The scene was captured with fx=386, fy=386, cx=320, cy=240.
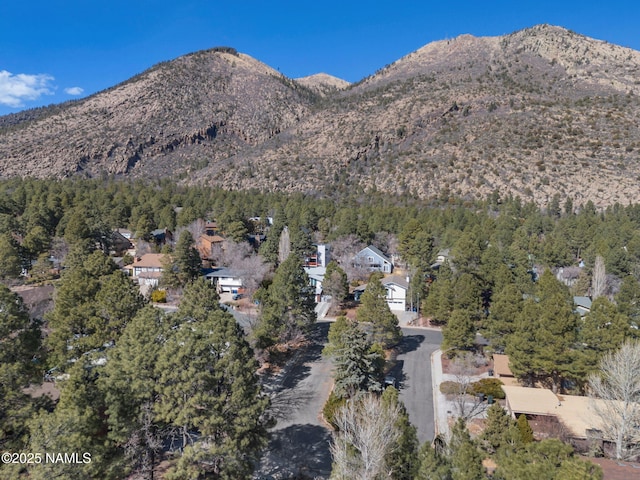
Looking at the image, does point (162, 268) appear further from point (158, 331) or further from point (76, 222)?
point (158, 331)

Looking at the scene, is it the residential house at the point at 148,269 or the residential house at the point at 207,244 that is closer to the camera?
the residential house at the point at 148,269

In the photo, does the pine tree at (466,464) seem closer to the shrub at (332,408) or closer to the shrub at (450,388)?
the shrub at (332,408)

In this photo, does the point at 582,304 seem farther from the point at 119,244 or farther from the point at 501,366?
the point at 119,244

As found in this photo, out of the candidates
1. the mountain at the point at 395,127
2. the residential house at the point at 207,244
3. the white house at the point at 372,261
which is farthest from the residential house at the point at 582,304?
the mountain at the point at 395,127

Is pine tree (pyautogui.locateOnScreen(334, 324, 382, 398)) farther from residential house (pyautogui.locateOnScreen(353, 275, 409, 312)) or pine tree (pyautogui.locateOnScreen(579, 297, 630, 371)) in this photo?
residential house (pyautogui.locateOnScreen(353, 275, 409, 312))

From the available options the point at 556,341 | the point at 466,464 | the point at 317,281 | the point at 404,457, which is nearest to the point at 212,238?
the point at 317,281

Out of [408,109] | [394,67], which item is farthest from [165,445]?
[394,67]

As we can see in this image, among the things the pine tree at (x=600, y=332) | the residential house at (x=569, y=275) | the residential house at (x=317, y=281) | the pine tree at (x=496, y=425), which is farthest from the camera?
the residential house at (x=569, y=275)

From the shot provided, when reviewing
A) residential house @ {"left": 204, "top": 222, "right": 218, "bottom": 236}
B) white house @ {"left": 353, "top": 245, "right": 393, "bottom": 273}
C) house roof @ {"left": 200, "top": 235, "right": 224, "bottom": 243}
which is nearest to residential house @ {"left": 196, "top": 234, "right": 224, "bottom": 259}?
house roof @ {"left": 200, "top": 235, "right": 224, "bottom": 243}
